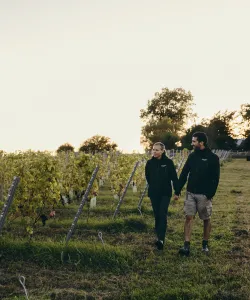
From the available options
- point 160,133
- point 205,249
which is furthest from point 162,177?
point 160,133

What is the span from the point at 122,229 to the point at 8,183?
615cm

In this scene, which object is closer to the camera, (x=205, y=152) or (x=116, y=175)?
(x=205, y=152)

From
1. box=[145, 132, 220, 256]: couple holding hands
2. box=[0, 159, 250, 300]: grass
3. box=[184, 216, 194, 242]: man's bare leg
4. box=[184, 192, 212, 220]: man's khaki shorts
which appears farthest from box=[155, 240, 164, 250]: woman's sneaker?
box=[184, 192, 212, 220]: man's khaki shorts

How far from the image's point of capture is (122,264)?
5.89 metres

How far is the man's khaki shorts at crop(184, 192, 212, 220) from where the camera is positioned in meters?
6.52

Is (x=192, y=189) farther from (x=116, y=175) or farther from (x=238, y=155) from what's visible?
(x=238, y=155)

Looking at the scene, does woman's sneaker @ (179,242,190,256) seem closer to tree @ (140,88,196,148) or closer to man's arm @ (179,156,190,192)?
man's arm @ (179,156,190,192)

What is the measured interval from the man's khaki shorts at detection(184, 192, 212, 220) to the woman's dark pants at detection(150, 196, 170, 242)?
44cm

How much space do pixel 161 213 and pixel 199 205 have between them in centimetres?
71

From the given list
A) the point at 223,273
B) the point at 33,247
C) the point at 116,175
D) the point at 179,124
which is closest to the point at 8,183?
the point at 116,175

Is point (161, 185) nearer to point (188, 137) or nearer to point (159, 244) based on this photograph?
point (159, 244)

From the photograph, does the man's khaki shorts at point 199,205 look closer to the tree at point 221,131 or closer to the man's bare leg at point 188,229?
the man's bare leg at point 188,229

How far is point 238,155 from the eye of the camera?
69.7 m

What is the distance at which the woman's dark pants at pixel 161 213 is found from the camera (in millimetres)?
6828
